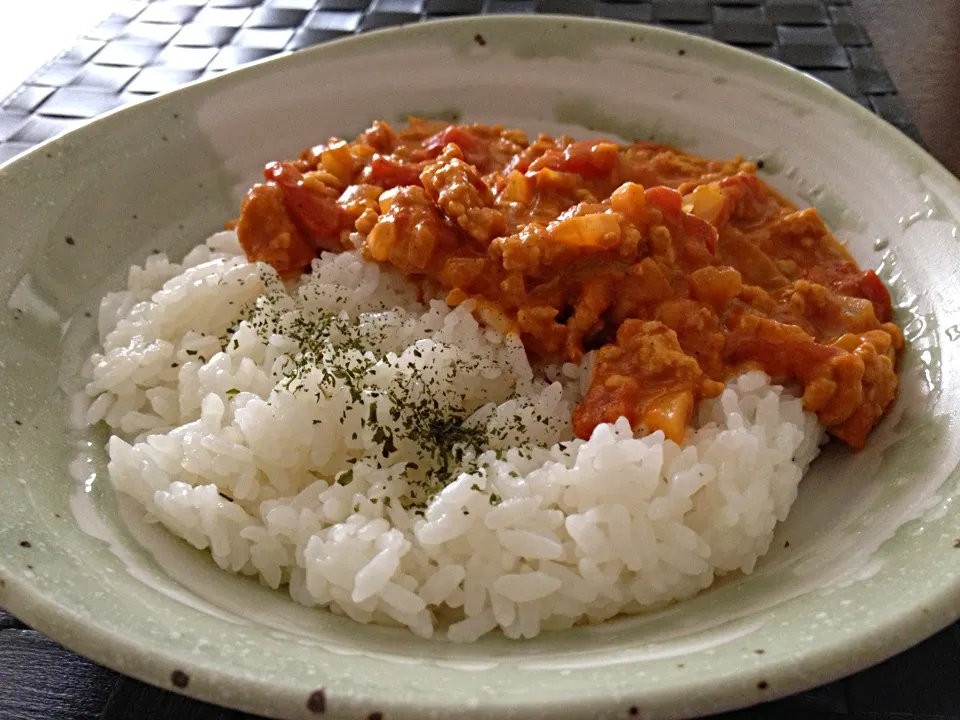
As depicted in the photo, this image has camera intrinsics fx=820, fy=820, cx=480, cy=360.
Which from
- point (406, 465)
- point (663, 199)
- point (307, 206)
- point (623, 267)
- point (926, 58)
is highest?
point (307, 206)

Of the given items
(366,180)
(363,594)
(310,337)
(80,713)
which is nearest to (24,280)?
(310,337)

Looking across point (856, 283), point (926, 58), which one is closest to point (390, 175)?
point (856, 283)

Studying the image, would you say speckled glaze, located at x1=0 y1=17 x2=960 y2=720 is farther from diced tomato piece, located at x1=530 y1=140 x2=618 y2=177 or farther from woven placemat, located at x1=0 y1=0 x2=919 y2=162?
woven placemat, located at x1=0 y1=0 x2=919 y2=162

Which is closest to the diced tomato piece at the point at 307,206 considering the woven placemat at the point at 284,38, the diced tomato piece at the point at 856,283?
the woven placemat at the point at 284,38

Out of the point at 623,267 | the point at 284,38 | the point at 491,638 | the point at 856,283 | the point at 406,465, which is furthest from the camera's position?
the point at 284,38

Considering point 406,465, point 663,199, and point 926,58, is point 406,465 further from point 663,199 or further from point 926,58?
point 926,58

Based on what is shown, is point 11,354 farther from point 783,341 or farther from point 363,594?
point 783,341

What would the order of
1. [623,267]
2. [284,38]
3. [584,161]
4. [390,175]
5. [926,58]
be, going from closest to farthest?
[623,267], [584,161], [390,175], [926,58], [284,38]
